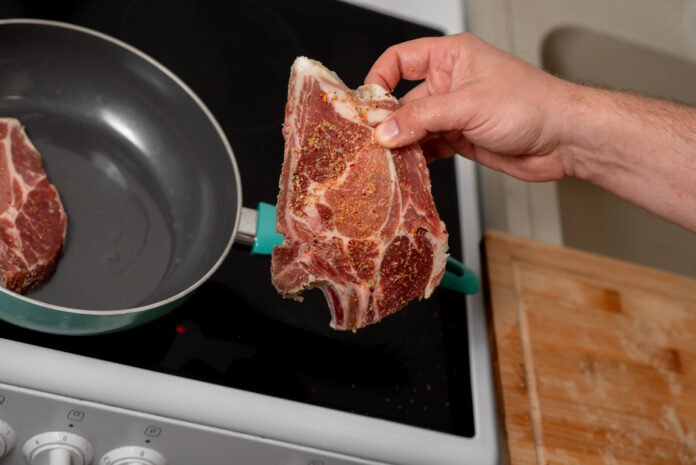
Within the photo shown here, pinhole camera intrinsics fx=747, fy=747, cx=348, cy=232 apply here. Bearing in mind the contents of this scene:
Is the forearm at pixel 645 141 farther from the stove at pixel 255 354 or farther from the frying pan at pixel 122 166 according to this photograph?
the frying pan at pixel 122 166

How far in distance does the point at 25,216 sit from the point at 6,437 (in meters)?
0.31

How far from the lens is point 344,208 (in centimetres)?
103

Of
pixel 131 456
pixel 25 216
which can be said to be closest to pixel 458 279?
pixel 131 456

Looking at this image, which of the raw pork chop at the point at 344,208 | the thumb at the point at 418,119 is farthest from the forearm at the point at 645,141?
the raw pork chop at the point at 344,208

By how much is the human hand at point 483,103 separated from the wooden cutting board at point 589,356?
0.84 feet

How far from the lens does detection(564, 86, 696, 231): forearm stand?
116 centimetres

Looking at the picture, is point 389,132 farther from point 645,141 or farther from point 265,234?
point 645,141

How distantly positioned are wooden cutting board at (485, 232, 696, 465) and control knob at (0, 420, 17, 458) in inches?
29.7

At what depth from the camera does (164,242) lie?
1.20 meters

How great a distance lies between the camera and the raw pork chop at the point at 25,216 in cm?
104

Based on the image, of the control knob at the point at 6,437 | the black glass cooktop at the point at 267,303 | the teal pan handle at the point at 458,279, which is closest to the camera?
the control knob at the point at 6,437

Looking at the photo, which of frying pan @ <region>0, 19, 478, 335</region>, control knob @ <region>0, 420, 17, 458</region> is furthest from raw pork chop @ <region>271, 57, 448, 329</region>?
control knob @ <region>0, 420, 17, 458</region>

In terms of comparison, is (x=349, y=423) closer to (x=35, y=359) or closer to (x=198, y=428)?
(x=198, y=428)

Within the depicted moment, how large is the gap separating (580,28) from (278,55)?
36.9 inches
